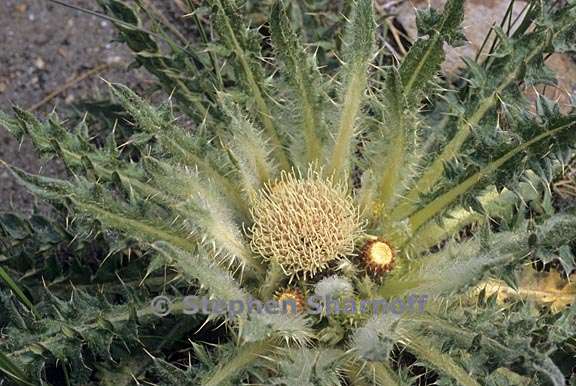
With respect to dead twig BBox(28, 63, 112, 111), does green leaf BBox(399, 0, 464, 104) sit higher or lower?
higher

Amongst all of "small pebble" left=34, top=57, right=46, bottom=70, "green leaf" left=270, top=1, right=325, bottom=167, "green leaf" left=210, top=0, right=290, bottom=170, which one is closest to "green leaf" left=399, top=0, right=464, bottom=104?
"green leaf" left=270, top=1, right=325, bottom=167

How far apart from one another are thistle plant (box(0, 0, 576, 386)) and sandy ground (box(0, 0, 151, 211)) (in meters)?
1.20

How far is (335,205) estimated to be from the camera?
2.12m

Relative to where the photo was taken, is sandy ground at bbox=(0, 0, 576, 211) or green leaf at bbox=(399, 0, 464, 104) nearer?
green leaf at bbox=(399, 0, 464, 104)

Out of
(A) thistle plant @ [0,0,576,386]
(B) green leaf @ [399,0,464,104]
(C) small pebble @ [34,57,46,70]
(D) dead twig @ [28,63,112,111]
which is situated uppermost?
(B) green leaf @ [399,0,464,104]

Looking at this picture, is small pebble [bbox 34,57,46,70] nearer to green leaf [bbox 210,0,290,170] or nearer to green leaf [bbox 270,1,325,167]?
green leaf [bbox 210,0,290,170]

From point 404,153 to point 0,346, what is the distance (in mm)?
1306

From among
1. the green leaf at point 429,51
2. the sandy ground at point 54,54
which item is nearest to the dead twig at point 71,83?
the sandy ground at point 54,54

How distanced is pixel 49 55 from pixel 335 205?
6.57 ft

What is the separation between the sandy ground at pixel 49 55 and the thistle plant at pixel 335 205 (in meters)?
1.20

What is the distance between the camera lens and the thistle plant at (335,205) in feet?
6.05

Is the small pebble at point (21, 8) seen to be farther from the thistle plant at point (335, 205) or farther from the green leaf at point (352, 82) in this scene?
the green leaf at point (352, 82)

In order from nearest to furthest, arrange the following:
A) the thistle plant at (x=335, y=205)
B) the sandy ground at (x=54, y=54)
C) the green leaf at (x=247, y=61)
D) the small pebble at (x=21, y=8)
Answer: the thistle plant at (x=335, y=205), the green leaf at (x=247, y=61), the sandy ground at (x=54, y=54), the small pebble at (x=21, y=8)

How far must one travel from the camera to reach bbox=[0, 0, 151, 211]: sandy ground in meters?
3.37
